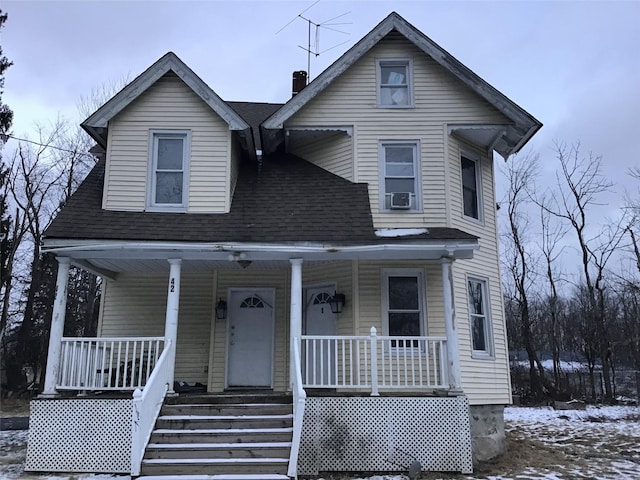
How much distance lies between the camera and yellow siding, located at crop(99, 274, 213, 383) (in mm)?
10977

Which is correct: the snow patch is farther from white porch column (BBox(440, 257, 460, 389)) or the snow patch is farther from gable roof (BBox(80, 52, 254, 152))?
gable roof (BBox(80, 52, 254, 152))

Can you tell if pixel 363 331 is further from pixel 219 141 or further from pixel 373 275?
pixel 219 141

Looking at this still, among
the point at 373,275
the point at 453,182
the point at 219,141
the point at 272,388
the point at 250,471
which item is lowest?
the point at 250,471

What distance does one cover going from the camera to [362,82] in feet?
36.9

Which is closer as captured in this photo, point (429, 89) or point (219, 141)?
point (219, 141)

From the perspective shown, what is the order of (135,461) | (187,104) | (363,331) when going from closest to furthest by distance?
(135,461)
(363,331)
(187,104)

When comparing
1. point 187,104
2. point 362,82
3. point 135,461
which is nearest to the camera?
point 135,461

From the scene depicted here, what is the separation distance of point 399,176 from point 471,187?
181 cm

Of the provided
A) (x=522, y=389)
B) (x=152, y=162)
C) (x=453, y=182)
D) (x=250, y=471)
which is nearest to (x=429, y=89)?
(x=453, y=182)

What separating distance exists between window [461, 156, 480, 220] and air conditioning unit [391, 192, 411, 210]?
4.72 ft

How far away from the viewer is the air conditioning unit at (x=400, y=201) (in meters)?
10.4

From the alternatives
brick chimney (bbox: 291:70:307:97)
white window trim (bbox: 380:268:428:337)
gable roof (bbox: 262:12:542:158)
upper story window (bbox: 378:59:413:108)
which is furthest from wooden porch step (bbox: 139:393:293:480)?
brick chimney (bbox: 291:70:307:97)

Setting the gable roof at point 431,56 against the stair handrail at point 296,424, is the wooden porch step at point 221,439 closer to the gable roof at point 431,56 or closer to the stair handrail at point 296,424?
the stair handrail at point 296,424

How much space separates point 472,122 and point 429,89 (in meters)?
1.16
